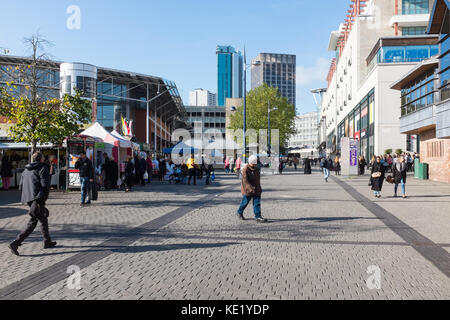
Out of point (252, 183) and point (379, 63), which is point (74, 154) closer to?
point (252, 183)

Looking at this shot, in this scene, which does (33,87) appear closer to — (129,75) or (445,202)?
(445,202)

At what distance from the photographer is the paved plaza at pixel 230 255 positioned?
4.86 m

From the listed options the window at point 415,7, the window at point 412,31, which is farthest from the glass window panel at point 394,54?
the window at point 415,7

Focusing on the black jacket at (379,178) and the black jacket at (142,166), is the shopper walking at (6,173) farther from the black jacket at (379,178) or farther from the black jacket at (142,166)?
the black jacket at (379,178)

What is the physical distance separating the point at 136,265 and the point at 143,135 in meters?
44.5

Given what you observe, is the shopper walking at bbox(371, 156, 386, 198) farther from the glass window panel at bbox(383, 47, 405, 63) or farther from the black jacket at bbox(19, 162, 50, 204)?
the glass window panel at bbox(383, 47, 405, 63)

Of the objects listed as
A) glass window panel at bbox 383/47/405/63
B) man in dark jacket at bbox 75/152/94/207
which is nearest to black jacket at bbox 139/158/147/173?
man in dark jacket at bbox 75/152/94/207

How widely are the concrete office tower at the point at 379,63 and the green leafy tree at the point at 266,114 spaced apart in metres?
10.1

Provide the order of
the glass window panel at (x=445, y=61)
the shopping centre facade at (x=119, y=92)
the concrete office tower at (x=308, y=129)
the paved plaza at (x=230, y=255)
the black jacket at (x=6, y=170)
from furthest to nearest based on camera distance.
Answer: the concrete office tower at (x=308, y=129)
the shopping centre facade at (x=119, y=92)
the glass window panel at (x=445, y=61)
the black jacket at (x=6, y=170)
the paved plaza at (x=230, y=255)

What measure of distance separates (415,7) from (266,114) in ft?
96.4

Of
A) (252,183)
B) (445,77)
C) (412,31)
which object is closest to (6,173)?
(252,183)

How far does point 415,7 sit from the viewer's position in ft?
153

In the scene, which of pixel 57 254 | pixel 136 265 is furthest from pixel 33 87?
pixel 136 265

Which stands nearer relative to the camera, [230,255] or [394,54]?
[230,255]
